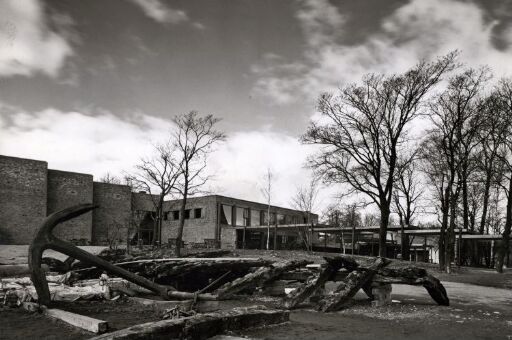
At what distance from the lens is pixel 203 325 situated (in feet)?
14.7

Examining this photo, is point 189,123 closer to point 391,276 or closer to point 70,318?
point 391,276

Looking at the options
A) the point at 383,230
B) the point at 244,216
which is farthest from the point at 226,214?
the point at 383,230

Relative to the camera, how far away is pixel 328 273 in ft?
27.7

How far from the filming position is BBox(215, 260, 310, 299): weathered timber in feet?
26.3

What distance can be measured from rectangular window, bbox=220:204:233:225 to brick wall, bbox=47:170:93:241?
1291 cm

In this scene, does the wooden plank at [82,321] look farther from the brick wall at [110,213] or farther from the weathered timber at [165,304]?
the brick wall at [110,213]

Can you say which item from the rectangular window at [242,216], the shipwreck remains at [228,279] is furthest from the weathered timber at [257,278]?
the rectangular window at [242,216]

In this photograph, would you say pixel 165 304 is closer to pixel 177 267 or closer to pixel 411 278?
pixel 177 267

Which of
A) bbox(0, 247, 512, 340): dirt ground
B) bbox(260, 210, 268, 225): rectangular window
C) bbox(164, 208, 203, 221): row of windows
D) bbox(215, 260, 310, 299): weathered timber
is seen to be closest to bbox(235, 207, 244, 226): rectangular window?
bbox(260, 210, 268, 225): rectangular window

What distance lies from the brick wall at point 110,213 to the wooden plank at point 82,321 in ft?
106

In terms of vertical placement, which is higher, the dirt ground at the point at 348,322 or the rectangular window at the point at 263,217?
the rectangular window at the point at 263,217

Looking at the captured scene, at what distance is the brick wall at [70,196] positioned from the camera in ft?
111

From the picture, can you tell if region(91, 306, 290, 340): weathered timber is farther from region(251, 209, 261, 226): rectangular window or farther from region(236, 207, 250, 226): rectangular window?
region(251, 209, 261, 226): rectangular window

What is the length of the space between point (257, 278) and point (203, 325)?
4.04 meters
